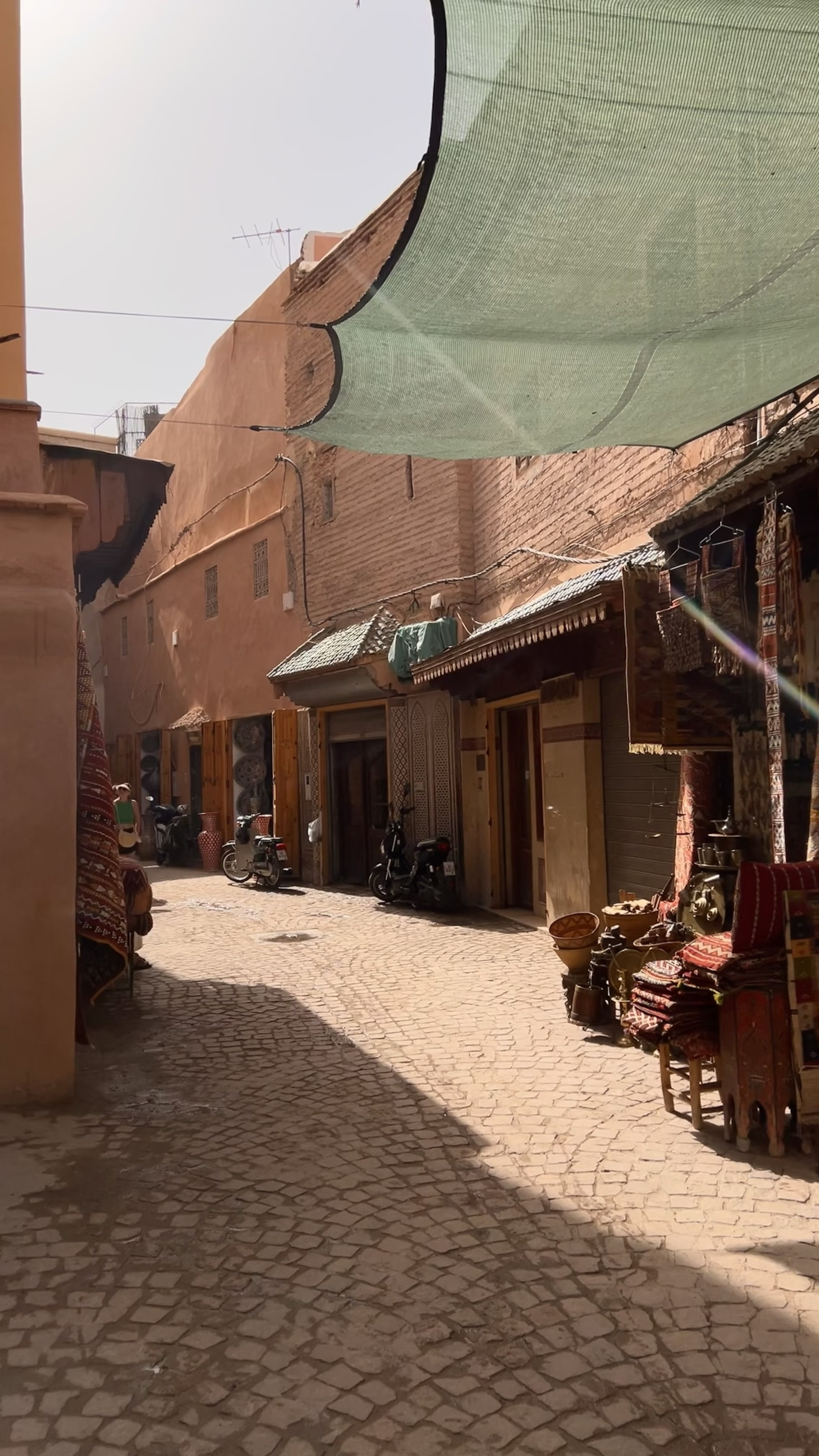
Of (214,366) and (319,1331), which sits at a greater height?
(214,366)

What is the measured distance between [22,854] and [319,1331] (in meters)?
2.70

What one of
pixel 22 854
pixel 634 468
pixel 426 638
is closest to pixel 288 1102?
pixel 22 854

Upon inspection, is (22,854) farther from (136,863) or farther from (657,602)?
(657,602)

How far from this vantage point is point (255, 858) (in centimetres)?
1429

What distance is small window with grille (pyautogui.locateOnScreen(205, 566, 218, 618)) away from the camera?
60.6 ft

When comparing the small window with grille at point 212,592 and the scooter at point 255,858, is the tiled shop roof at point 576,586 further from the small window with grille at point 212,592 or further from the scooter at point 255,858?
the small window with grille at point 212,592

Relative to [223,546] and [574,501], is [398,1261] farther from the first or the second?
[223,546]

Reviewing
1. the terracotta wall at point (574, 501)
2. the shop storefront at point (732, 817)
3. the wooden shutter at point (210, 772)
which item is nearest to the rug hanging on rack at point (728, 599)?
the shop storefront at point (732, 817)

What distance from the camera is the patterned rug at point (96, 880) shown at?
5.38m

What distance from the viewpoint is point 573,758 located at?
864 centimetres

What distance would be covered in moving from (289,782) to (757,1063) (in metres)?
11.4

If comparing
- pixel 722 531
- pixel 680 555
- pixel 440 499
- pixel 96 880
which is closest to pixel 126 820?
pixel 96 880

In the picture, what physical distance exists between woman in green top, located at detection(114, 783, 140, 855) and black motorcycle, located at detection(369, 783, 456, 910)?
10.1 ft

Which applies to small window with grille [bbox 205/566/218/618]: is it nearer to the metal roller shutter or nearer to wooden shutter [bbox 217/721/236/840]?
wooden shutter [bbox 217/721/236/840]
